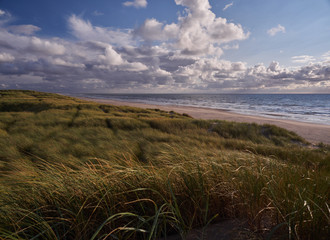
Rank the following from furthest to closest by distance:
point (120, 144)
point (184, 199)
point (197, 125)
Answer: point (197, 125), point (120, 144), point (184, 199)

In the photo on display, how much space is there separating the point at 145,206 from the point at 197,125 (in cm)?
928

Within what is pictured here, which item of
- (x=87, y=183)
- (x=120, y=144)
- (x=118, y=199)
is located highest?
(x=87, y=183)

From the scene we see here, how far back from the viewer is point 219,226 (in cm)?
185

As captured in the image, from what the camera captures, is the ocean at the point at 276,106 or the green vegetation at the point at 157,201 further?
the ocean at the point at 276,106

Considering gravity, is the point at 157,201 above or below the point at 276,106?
below

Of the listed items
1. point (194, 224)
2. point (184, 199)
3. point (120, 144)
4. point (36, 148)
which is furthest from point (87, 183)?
point (36, 148)

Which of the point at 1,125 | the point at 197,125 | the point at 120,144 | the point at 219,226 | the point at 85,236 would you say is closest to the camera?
the point at 85,236

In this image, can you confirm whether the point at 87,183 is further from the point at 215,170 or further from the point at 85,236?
the point at 215,170

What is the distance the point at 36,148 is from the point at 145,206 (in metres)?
5.17

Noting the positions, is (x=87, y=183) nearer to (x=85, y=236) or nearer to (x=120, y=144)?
(x=85, y=236)

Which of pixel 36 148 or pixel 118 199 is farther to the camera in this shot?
pixel 36 148

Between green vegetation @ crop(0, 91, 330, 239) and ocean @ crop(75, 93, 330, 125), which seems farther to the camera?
ocean @ crop(75, 93, 330, 125)

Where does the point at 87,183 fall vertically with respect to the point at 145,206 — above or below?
above

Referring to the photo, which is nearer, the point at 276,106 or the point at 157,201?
the point at 157,201
